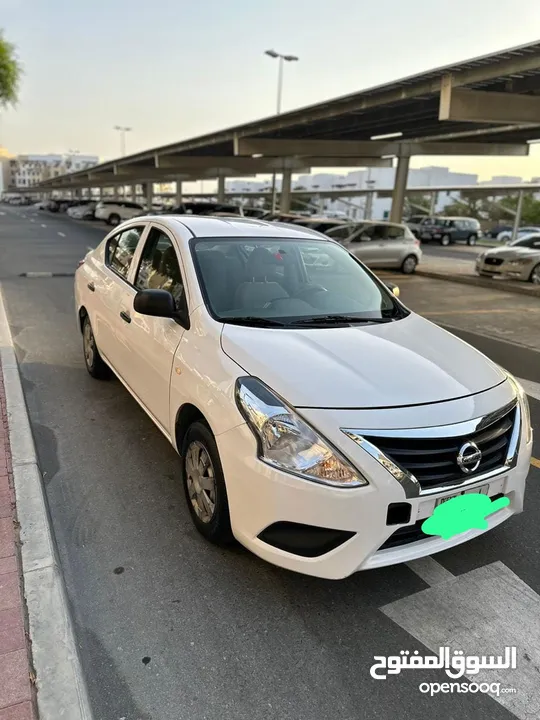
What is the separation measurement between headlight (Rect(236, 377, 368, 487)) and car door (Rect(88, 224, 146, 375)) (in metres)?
2.12

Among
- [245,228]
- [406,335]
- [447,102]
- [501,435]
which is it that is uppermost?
[447,102]

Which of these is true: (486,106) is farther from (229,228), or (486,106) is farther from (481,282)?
(229,228)

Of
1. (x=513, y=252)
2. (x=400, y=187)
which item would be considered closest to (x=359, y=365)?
(x=513, y=252)

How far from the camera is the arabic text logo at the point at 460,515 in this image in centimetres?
248

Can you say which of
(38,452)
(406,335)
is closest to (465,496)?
(406,335)

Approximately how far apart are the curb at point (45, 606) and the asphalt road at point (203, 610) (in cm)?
9

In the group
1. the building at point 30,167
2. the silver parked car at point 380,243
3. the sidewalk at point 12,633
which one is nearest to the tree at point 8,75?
the silver parked car at point 380,243

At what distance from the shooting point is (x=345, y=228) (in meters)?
17.2

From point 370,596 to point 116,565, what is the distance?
1366 millimetres

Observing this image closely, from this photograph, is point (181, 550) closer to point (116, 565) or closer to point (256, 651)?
point (116, 565)

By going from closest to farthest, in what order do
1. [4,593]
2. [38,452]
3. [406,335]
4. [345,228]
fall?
1. [4,593]
2. [406,335]
3. [38,452]
4. [345,228]

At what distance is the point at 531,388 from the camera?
20.0 feet

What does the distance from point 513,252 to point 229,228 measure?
44.8 ft

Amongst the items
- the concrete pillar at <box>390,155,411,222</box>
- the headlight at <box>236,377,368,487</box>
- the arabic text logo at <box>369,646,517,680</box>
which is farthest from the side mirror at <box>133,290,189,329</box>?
the concrete pillar at <box>390,155,411,222</box>
